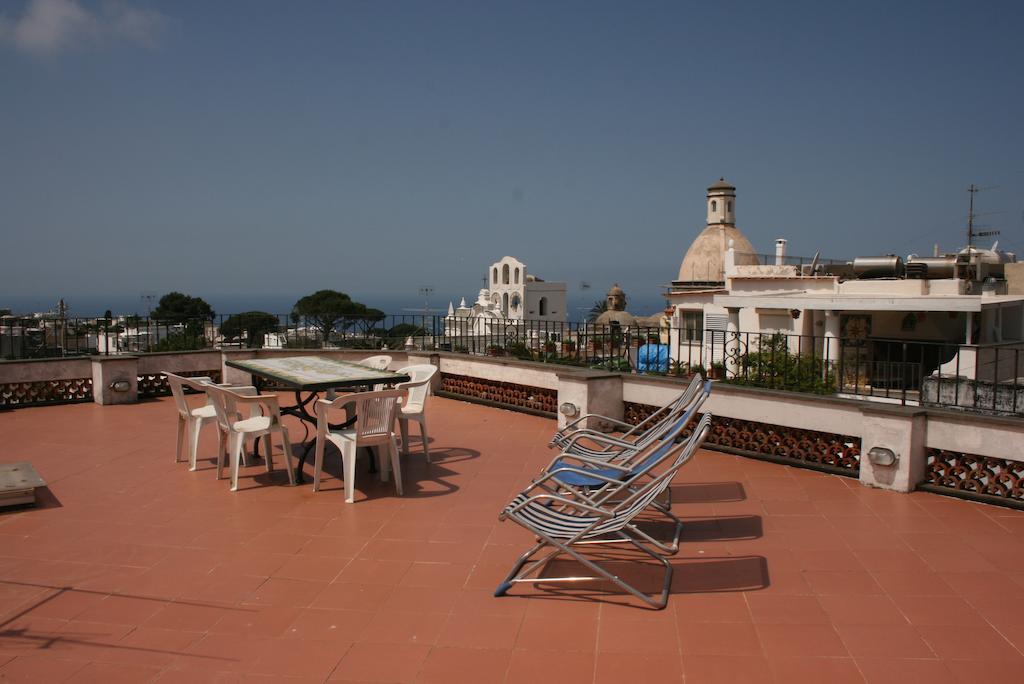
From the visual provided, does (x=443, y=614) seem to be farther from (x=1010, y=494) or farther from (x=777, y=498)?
(x=1010, y=494)

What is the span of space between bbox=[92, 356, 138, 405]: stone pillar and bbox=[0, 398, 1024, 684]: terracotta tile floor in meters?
4.03

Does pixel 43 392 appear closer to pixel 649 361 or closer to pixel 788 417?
pixel 649 361

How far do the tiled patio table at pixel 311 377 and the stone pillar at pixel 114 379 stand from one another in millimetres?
3493

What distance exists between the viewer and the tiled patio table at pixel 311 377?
609cm

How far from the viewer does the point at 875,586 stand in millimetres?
4047

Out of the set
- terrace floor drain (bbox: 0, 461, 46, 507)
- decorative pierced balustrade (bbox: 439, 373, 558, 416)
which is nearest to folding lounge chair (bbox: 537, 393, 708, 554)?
decorative pierced balustrade (bbox: 439, 373, 558, 416)

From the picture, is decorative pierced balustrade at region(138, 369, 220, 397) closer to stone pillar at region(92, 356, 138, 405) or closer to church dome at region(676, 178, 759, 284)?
stone pillar at region(92, 356, 138, 405)

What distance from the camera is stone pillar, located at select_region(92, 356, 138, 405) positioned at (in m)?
10.1

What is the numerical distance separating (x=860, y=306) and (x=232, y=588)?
19.2m

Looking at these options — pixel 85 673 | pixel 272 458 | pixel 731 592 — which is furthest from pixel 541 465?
pixel 85 673

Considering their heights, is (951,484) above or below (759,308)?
below

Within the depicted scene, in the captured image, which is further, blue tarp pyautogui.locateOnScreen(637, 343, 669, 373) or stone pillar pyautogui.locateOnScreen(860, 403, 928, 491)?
blue tarp pyautogui.locateOnScreen(637, 343, 669, 373)

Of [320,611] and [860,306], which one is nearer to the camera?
[320,611]

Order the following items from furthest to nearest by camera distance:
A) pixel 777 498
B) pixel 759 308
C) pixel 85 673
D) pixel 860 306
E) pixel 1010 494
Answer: pixel 759 308
pixel 860 306
pixel 777 498
pixel 1010 494
pixel 85 673
